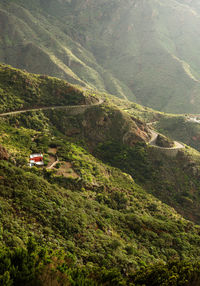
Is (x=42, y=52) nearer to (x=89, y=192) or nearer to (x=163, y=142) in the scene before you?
(x=163, y=142)

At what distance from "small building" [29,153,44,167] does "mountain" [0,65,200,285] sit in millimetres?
908

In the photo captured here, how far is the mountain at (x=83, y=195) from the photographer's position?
17.9 metres

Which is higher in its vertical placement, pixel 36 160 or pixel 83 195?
pixel 83 195

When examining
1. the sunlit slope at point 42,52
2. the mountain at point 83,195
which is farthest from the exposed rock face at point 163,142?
the sunlit slope at point 42,52

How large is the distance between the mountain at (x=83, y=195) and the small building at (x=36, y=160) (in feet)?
2.98

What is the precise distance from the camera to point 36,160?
3756 cm

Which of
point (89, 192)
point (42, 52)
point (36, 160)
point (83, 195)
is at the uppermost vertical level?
point (83, 195)

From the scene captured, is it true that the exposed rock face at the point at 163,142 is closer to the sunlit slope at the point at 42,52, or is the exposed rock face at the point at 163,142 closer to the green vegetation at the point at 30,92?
the green vegetation at the point at 30,92

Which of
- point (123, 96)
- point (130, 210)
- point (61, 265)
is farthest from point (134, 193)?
point (123, 96)

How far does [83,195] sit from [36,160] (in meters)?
9.58

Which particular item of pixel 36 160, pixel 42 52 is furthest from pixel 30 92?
pixel 42 52

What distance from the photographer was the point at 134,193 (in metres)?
43.2

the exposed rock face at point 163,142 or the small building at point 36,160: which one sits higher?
the exposed rock face at point 163,142

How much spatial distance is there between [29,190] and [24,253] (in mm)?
10831
